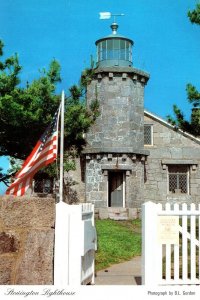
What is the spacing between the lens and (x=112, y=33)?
95.5 ft

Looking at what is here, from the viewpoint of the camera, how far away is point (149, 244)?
7.49m

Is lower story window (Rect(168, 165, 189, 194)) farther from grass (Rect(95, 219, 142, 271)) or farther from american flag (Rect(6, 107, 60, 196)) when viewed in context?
american flag (Rect(6, 107, 60, 196))

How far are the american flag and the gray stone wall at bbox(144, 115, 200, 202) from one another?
18425mm

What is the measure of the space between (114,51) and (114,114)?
159 inches

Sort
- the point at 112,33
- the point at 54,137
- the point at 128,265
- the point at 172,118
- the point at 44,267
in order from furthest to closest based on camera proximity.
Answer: the point at 112,33 < the point at 172,118 < the point at 128,265 < the point at 54,137 < the point at 44,267

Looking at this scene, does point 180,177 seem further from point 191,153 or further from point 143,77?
point 143,77

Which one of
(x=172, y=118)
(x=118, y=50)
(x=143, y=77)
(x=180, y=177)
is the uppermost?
(x=118, y=50)

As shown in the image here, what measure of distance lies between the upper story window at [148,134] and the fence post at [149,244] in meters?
21.1

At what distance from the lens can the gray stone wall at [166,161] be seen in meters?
28.1

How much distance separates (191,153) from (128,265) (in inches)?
722

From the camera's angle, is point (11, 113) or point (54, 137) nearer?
point (54, 137)

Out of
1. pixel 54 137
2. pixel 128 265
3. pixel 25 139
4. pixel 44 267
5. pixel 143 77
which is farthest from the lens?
pixel 143 77

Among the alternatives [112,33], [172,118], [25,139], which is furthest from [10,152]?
[112,33]

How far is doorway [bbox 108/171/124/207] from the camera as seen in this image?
1051 inches
